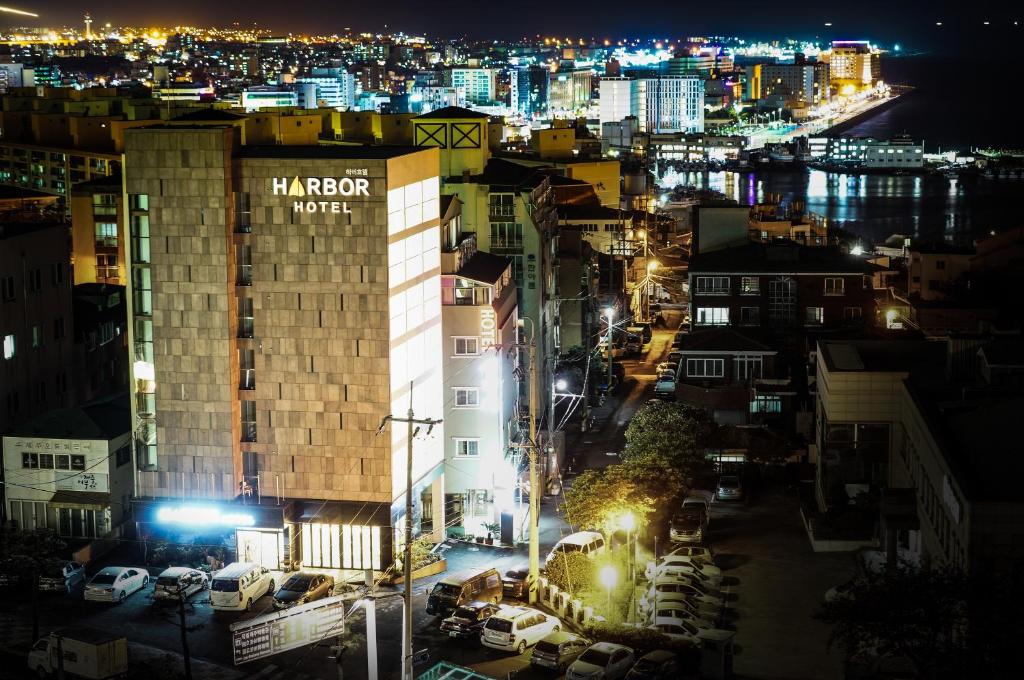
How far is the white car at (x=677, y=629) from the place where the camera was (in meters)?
15.3

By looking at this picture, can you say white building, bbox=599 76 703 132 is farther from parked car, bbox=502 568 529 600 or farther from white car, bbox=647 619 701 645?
white car, bbox=647 619 701 645

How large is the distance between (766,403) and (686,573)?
366 inches

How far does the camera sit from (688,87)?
143 m

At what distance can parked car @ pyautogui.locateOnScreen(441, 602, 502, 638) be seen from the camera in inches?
606

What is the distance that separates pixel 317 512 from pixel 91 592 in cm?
270

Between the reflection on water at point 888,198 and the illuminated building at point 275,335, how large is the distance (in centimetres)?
5283

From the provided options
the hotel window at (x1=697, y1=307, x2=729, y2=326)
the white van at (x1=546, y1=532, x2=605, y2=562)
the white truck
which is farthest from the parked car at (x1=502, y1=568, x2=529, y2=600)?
the hotel window at (x1=697, y1=307, x2=729, y2=326)

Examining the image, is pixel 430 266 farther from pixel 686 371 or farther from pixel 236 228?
pixel 686 371

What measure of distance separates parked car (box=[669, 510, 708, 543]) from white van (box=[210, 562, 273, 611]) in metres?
5.03

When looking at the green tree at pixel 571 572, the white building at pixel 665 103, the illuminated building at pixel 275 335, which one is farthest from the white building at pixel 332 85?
the green tree at pixel 571 572

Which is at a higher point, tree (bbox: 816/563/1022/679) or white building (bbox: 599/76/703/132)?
white building (bbox: 599/76/703/132)

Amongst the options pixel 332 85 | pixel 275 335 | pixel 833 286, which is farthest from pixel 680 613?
pixel 332 85

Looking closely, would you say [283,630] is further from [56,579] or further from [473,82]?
[473,82]

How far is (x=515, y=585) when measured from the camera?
666 inches
